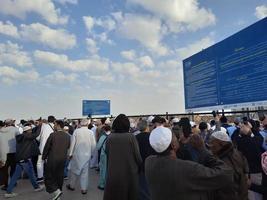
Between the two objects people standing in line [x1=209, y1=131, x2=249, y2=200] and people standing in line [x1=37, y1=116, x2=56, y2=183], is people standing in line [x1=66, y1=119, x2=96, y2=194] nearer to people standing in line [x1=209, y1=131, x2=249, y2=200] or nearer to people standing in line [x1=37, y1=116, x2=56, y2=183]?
people standing in line [x1=37, y1=116, x2=56, y2=183]

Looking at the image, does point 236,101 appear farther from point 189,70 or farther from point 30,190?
point 30,190

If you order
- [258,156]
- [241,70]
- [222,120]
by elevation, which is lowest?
[258,156]

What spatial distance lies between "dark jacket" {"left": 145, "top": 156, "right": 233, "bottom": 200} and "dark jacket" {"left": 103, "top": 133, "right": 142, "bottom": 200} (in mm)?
2468

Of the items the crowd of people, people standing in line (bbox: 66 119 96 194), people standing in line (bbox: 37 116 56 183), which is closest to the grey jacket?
the crowd of people

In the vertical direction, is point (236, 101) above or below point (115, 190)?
above

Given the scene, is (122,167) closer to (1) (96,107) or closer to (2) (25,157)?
(2) (25,157)

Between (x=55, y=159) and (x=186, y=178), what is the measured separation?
18.4 ft

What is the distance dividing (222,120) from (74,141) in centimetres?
441

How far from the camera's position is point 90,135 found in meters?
8.44

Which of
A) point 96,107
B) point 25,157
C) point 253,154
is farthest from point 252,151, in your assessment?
point 96,107

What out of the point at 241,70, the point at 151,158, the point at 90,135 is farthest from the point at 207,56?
the point at 151,158

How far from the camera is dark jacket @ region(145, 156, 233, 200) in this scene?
235 cm

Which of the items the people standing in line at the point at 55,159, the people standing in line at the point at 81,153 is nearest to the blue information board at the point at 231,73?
the people standing in line at the point at 81,153

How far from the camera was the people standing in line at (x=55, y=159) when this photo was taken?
723 cm
